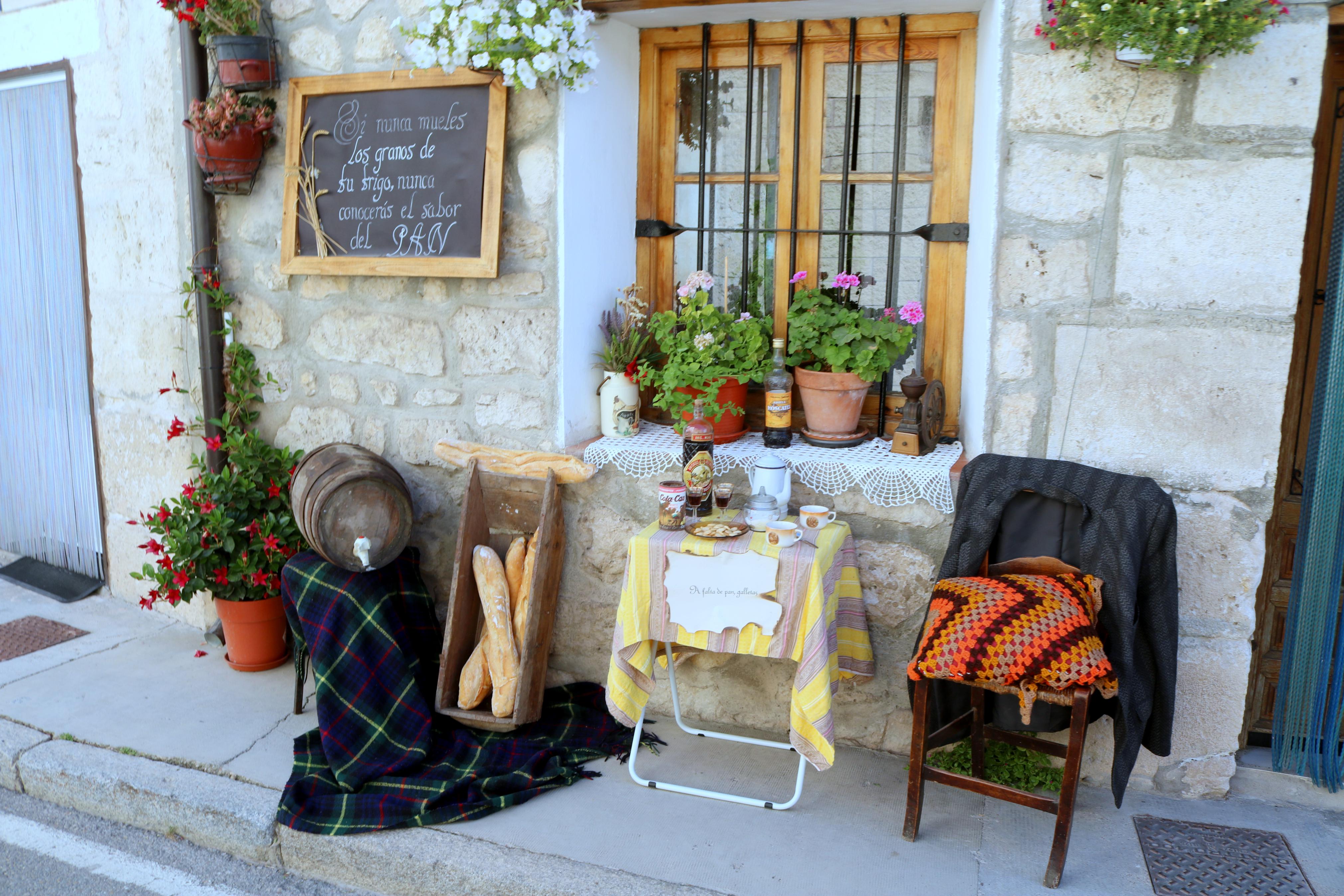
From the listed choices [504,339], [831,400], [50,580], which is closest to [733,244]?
[831,400]

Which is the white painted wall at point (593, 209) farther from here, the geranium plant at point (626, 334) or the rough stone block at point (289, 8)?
the rough stone block at point (289, 8)

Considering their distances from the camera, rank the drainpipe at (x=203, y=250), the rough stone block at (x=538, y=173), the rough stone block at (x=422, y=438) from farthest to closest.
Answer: the drainpipe at (x=203, y=250)
the rough stone block at (x=422, y=438)
the rough stone block at (x=538, y=173)

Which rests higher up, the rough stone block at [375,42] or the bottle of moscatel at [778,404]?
the rough stone block at [375,42]

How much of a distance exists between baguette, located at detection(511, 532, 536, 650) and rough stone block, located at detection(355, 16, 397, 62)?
5.83ft

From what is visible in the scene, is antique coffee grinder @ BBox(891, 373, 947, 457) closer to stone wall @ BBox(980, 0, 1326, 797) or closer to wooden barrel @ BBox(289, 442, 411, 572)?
stone wall @ BBox(980, 0, 1326, 797)

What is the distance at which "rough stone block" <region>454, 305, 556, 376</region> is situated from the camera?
3424 millimetres

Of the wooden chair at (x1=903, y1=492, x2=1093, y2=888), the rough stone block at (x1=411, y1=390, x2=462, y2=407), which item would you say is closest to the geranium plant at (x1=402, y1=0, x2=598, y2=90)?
the rough stone block at (x1=411, y1=390, x2=462, y2=407)

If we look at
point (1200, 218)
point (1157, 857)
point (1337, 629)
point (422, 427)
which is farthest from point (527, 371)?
point (1337, 629)

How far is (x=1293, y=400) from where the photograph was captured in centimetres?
315

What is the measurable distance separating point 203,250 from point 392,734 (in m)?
2.05

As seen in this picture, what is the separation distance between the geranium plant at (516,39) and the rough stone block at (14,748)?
8.64ft

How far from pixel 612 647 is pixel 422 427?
1.23 meters

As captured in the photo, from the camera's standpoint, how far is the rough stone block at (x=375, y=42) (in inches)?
137

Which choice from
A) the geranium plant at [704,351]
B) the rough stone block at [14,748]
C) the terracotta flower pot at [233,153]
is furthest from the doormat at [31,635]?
the geranium plant at [704,351]
